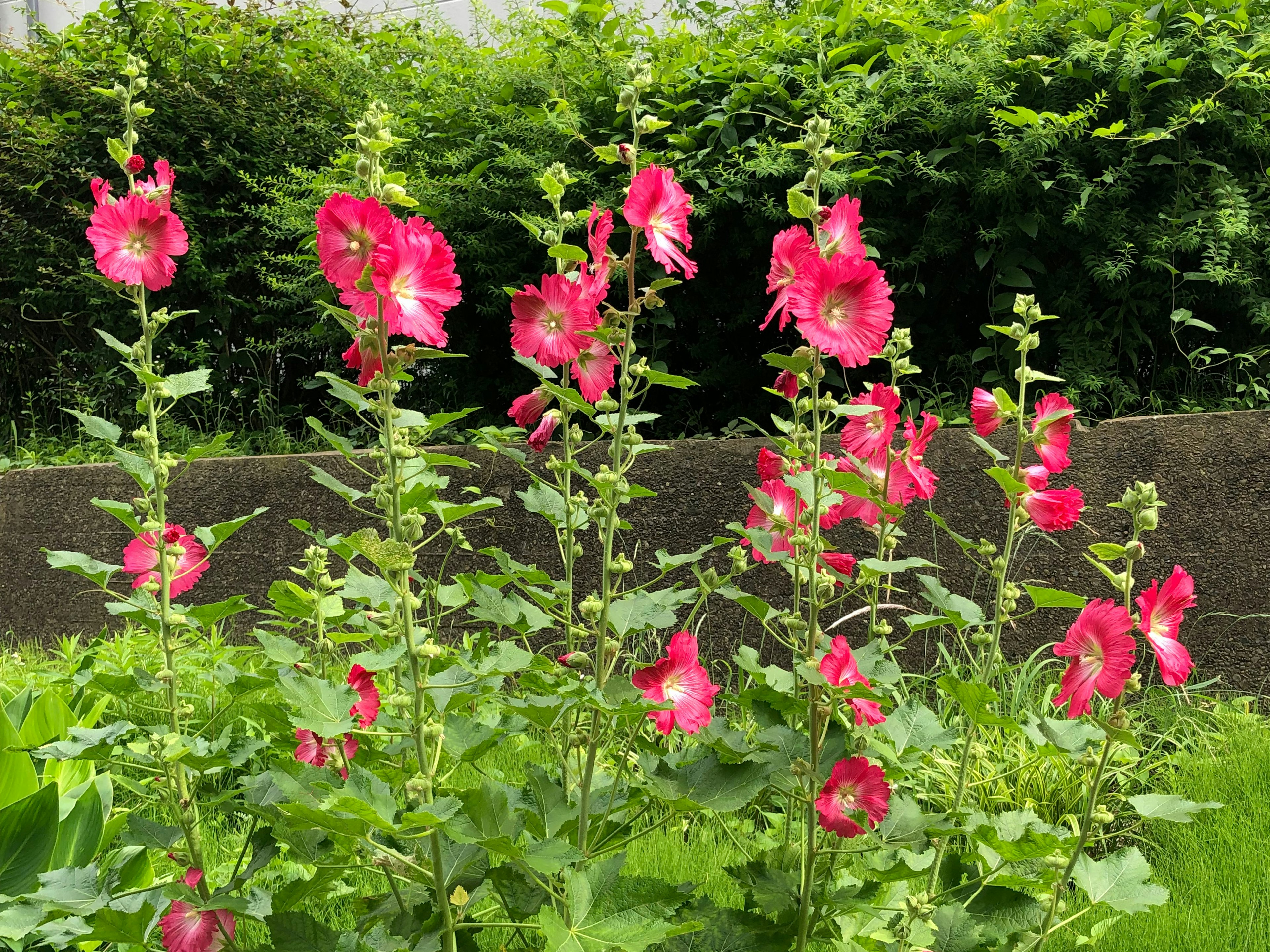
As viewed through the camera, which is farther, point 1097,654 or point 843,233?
point 843,233

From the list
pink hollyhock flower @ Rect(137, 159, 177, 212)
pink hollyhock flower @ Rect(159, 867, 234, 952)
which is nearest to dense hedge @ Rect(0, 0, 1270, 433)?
pink hollyhock flower @ Rect(137, 159, 177, 212)

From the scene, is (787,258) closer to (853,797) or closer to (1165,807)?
(853,797)

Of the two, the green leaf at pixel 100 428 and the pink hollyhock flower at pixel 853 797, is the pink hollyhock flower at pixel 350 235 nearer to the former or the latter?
the green leaf at pixel 100 428

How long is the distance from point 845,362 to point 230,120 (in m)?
4.43

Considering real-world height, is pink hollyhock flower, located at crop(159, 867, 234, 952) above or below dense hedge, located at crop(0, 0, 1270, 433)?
below

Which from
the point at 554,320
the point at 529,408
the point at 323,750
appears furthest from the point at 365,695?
the point at 554,320

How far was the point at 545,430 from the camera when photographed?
4.34 feet

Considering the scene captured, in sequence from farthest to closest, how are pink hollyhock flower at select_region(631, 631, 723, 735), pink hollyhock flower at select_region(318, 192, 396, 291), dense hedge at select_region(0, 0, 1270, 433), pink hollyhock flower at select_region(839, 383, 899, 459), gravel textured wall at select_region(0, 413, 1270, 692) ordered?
dense hedge at select_region(0, 0, 1270, 433) < gravel textured wall at select_region(0, 413, 1270, 692) < pink hollyhock flower at select_region(839, 383, 899, 459) < pink hollyhock flower at select_region(631, 631, 723, 735) < pink hollyhock flower at select_region(318, 192, 396, 291)

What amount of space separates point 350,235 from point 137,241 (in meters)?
0.55

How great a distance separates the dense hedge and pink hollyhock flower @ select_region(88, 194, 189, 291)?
5.89 feet

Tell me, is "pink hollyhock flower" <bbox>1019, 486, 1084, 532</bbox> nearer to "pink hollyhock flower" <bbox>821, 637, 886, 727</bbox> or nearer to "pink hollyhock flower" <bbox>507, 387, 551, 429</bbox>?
"pink hollyhock flower" <bbox>821, 637, 886, 727</bbox>

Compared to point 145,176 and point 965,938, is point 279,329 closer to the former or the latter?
point 145,176

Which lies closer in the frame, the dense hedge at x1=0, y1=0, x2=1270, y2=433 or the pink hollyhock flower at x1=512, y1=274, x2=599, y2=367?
the pink hollyhock flower at x1=512, y1=274, x2=599, y2=367

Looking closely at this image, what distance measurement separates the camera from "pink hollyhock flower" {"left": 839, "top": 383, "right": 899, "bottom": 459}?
1.35 meters
